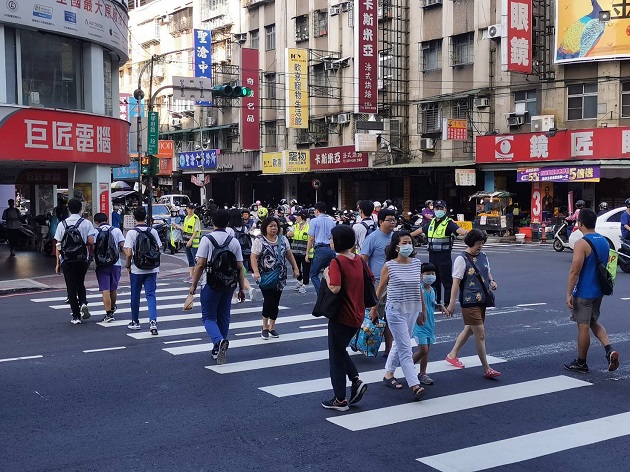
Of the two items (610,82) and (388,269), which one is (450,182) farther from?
(388,269)

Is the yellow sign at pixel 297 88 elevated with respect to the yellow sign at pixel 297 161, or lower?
elevated

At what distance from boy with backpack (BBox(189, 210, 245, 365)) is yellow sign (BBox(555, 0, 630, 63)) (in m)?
24.9

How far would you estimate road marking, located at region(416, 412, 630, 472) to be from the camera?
5844mm

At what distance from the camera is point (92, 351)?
32.6ft

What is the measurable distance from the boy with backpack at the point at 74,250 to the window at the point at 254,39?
41.3m

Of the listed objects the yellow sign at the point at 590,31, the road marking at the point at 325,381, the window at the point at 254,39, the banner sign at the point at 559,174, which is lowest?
the road marking at the point at 325,381

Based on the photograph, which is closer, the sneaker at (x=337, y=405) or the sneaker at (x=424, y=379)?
the sneaker at (x=337, y=405)

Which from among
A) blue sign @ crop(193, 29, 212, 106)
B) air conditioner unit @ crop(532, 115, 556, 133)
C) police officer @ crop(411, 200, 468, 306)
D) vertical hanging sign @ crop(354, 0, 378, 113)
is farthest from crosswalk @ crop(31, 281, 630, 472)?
blue sign @ crop(193, 29, 212, 106)

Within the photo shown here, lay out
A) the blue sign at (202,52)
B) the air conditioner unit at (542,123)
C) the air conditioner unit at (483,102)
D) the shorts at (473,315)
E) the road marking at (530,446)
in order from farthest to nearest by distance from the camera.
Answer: the blue sign at (202,52), the air conditioner unit at (483,102), the air conditioner unit at (542,123), the shorts at (473,315), the road marking at (530,446)

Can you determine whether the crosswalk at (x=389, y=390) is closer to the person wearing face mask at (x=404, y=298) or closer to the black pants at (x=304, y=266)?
the person wearing face mask at (x=404, y=298)

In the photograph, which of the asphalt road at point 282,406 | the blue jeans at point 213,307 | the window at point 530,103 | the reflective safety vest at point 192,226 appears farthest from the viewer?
the window at point 530,103

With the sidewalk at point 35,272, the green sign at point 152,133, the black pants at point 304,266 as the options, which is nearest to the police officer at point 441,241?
the black pants at point 304,266

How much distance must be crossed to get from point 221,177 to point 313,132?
13.8 meters

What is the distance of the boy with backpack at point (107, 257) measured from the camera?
1184cm
